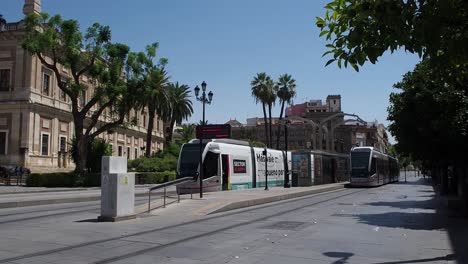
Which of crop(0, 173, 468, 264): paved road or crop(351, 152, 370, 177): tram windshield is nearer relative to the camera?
crop(0, 173, 468, 264): paved road

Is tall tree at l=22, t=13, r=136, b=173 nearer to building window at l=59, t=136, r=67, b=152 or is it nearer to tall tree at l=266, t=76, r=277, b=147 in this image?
building window at l=59, t=136, r=67, b=152

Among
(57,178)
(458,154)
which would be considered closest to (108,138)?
(57,178)

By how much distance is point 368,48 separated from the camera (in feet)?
19.7

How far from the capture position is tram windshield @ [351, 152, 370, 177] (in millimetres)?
40281

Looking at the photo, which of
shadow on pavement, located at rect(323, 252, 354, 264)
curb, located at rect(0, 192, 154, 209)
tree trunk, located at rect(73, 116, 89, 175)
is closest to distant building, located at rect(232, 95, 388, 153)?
tree trunk, located at rect(73, 116, 89, 175)

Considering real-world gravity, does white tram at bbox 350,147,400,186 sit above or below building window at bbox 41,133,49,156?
below

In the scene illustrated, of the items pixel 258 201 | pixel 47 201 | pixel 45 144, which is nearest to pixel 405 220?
pixel 258 201

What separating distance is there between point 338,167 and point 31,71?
111 feet

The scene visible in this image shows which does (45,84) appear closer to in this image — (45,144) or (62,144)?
(45,144)

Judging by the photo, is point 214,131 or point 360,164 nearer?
point 214,131

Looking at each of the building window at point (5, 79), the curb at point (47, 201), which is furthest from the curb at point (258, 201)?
the building window at point (5, 79)

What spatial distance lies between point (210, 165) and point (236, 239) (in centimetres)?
1750

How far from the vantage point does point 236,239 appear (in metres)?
10.6

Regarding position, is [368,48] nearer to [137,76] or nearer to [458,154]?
[458,154]
